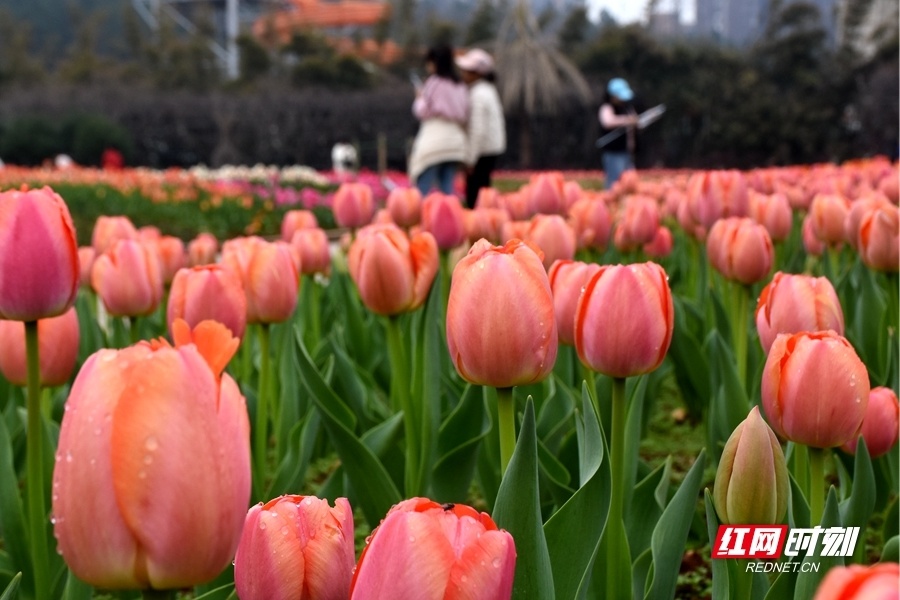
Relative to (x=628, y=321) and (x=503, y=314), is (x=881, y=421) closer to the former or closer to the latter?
(x=628, y=321)

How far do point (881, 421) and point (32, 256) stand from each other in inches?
45.5

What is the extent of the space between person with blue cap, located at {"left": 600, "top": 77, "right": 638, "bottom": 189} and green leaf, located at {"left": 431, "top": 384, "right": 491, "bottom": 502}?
8.98 metres

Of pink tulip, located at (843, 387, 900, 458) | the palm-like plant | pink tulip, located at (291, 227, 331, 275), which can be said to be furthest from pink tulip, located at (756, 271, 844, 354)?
the palm-like plant

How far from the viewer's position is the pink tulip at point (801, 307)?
135cm

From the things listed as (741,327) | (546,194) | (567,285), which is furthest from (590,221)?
(567,285)

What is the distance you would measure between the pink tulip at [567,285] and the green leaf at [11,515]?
0.82m

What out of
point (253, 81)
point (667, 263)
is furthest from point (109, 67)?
point (667, 263)

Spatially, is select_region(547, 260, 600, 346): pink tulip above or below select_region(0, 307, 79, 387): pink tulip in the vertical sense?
above

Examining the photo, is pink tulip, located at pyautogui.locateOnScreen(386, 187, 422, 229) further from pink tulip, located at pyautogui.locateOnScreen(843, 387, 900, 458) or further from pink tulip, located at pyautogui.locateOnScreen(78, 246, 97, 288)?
pink tulip, located at pyautogui.locateOnScreen(843, 387, 900, 458)

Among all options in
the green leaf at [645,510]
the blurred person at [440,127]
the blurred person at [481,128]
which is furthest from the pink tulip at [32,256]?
the blurred person at [481,128]

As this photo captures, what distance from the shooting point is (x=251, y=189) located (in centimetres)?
1160

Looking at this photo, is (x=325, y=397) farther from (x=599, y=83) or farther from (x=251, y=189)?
(x=599, y=83)

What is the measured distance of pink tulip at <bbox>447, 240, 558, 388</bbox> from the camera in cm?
104

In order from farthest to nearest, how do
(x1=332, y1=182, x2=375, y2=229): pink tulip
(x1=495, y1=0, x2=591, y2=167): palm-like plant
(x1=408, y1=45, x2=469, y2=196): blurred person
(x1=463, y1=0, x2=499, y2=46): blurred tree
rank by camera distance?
1. (x1=463, y1=0, x2=499, y2=46): blurred tree
2. (x1=495, y1=0, x2=591, y2=167): palm-like plant
3. (x1=408, y1=45, x2=469, y2=196): blurred person
4. (x1=332, y1=182, x2=375, y2=229): pink tulip
